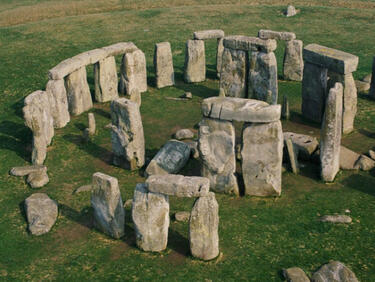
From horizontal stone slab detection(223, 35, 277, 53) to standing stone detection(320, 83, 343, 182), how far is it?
16.2 ft

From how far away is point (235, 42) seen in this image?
19.7 m

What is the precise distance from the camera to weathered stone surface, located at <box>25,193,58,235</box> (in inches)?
503

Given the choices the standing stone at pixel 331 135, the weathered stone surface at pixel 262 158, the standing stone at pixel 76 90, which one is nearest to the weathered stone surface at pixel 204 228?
the weathered stone surface at pixel 262 158

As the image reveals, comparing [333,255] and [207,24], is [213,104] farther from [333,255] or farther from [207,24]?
[207,24]

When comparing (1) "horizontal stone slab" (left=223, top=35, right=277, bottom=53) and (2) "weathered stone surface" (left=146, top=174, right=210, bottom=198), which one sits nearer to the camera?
(2) "weathered stone surface" (left=146, top=174, right=210, bottom=198)

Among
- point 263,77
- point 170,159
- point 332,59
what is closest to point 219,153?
point 170,159

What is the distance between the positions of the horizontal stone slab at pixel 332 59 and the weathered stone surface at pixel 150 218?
7.79 m

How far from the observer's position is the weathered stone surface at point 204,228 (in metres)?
11.2

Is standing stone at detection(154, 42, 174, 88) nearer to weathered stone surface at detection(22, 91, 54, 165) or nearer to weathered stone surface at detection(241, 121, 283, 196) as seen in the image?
weathered stone surface at detection(22, 91, 54, 165)

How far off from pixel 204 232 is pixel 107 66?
10200 mm

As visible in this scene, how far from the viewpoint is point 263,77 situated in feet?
63.2

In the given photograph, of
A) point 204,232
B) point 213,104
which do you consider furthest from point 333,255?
point 213,104

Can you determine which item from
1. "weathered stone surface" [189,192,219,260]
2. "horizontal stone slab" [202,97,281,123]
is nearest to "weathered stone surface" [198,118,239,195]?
"horizontal stone slab" [202,97,281,123]

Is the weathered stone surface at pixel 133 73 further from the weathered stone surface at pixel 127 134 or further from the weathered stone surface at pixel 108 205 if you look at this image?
the weathered stone surface at pixel 108 205
